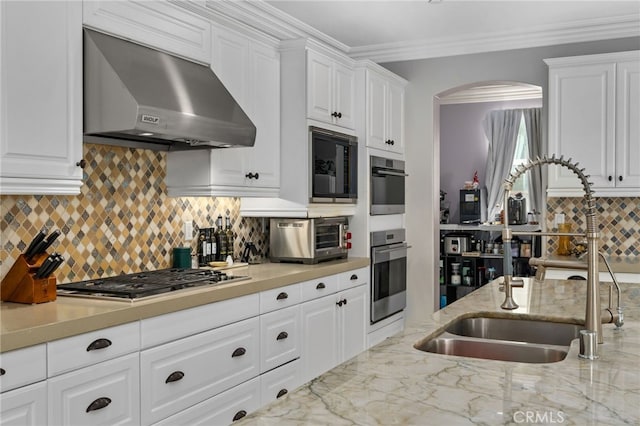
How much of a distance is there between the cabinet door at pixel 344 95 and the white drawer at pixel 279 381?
182cm

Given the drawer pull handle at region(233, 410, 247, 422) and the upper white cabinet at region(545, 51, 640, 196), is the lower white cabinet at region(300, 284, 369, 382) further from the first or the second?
the upper white cabinet at region(545, 51, 640, 196)

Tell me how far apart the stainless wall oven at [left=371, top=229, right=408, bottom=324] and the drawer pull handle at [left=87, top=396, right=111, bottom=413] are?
2.68m

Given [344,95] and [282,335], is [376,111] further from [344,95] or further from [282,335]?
[282,335]

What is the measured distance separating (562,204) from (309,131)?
7.54ft

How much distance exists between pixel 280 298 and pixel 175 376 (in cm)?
94

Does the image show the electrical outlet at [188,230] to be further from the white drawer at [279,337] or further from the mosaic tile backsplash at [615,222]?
the mosaic tile backsplash at [615,222]

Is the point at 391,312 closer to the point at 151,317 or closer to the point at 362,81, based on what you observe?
the point at 362,81

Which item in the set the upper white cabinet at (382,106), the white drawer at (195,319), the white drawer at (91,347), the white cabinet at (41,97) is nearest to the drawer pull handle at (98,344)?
the white drawer at (91,347)

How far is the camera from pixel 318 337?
3.96 metres

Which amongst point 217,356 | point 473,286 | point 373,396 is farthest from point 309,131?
point 473,286

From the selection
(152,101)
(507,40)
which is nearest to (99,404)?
(152,101)

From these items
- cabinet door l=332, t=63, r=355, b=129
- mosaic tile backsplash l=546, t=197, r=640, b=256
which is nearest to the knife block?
cabinet door l=332, t=63, r=355, b=129

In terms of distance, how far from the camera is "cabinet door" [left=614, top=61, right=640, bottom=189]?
14.7ft

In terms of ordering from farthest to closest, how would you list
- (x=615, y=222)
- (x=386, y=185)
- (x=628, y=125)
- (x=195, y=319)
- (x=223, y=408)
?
(x=386, y=185)
(x=615, y=222)
(x=628, y=125)
(x=223, y=408)
(x=195, y=319)
